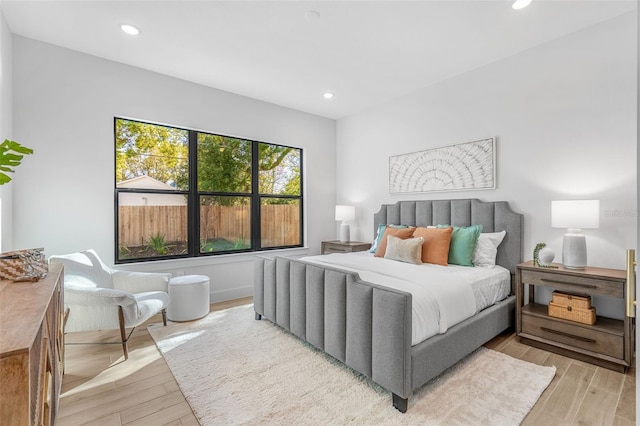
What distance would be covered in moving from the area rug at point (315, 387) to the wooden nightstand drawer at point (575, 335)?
0.39m

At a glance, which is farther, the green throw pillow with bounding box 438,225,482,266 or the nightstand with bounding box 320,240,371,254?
the nightstand with bounding box 320,240,371,254

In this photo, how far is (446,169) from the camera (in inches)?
146

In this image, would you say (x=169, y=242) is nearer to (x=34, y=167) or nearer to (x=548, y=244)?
(x=34, y=167)

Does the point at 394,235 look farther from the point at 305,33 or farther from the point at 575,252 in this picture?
the point at 305,33

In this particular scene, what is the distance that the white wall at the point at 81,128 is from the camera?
2.78 m

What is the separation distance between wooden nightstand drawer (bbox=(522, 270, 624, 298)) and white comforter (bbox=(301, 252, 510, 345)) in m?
0.29

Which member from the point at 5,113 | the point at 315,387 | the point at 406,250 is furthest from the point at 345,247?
the point at 5,113

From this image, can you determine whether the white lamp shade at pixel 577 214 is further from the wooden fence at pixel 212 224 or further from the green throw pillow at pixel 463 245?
the wooden fence at pixel 212 224

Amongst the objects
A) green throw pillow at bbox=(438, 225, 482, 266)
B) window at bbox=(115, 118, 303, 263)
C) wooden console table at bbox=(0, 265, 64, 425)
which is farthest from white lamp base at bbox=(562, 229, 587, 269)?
window at bbox=(115, 118, 303, 263)

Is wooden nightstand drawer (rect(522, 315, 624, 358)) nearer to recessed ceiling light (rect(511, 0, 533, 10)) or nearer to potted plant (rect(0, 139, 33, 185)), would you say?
recessed ceiling light (rect(511, 0, 533, 10))

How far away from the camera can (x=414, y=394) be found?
76.6 inches

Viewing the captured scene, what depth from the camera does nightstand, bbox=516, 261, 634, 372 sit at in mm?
2203

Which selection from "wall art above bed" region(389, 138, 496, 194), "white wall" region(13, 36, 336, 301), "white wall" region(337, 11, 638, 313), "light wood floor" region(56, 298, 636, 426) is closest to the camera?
"light wood floor" region(56, 298, 636, 426)

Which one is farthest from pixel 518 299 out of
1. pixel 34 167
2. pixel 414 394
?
pixel 34 167
